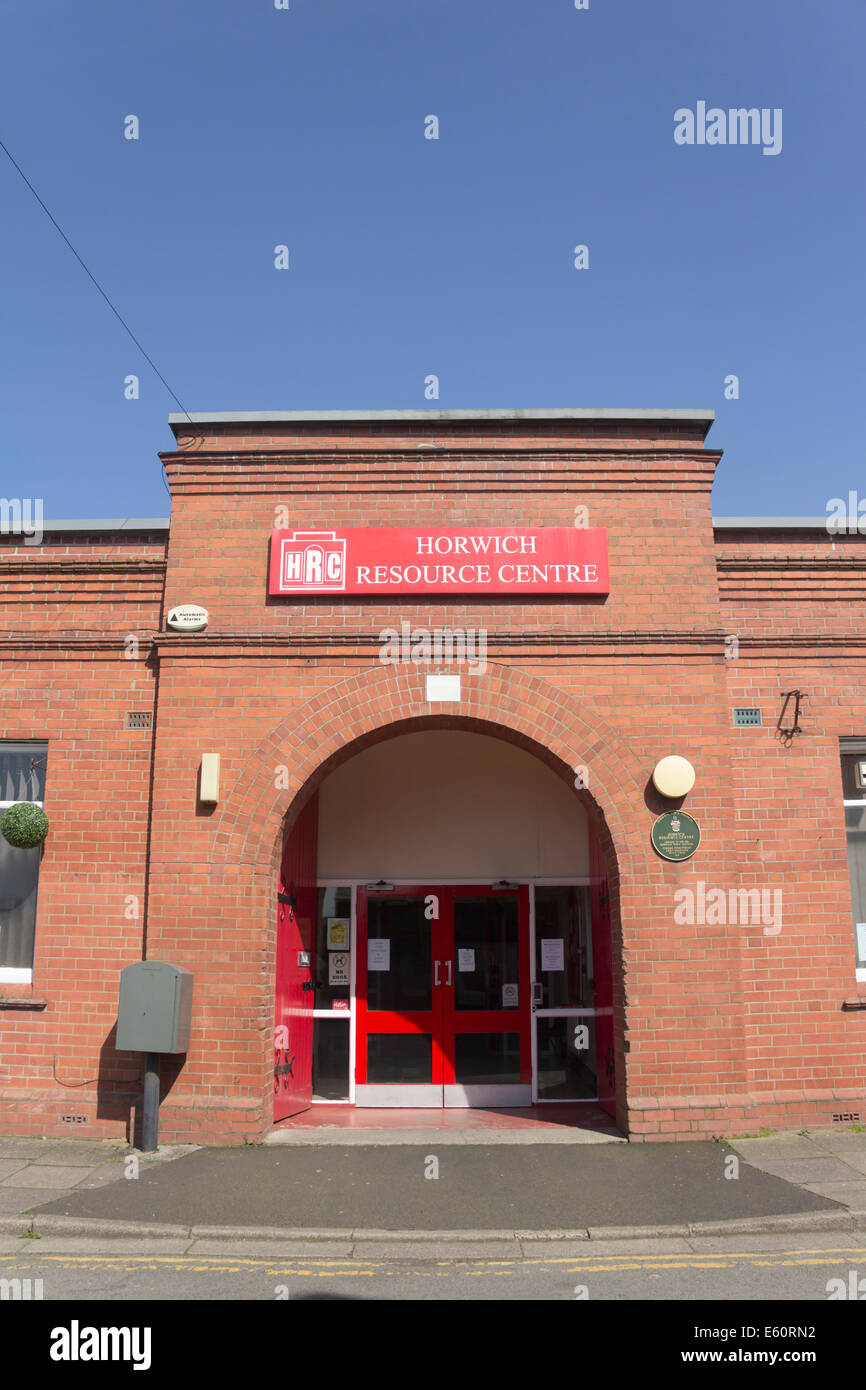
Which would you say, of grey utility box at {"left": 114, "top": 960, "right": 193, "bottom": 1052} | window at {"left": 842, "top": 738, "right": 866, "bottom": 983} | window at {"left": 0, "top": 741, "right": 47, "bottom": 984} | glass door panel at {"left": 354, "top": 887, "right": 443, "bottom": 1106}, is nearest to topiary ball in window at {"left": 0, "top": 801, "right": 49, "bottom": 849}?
window at {"left": 0, "top": 741, "right": 47, "bottom": 984}

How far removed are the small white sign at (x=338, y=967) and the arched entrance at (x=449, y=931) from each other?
0.05 feet

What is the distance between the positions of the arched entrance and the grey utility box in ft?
7.69

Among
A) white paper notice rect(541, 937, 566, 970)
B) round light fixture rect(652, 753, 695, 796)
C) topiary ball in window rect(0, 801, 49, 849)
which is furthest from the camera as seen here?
white paper notice rect(541, 937, 566, 970)

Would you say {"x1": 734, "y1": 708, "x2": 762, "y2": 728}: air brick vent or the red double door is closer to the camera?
{"x1": 734, "y1": 708, "x2": 762, "y2": 728}: air brick vent

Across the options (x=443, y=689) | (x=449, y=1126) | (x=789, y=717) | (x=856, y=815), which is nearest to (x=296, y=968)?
(x=449, y=1126)

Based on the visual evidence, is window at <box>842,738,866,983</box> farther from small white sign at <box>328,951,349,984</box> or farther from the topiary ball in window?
the topiary ball in window

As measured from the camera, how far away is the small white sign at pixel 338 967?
11836 mm

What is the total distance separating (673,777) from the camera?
9.60 meters

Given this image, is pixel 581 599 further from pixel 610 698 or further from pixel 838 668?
pixel 838 668

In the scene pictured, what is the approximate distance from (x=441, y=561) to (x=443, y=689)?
1.25 meters

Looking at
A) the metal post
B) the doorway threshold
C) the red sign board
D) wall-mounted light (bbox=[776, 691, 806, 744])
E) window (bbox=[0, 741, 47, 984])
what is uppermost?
the red sign board

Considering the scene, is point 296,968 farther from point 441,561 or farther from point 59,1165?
point 441,561

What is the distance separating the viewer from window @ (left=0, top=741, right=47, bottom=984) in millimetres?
10164

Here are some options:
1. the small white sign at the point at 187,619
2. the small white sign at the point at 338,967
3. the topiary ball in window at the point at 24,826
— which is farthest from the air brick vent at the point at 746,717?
the topiary ball in window at the point at 24,826
